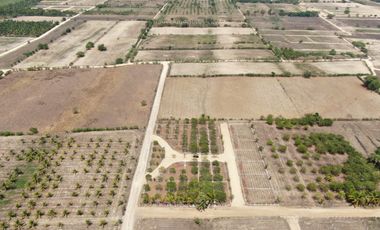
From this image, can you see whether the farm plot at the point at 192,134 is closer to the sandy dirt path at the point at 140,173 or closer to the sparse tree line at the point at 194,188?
the sandy dirt path at the point at 140,173

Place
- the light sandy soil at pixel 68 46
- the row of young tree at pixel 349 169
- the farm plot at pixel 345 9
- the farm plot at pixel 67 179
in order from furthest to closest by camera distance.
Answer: the farm plot at pixel 345 9 → the light sandy soil at pixel 68 46 → the row of young tree at pixel 349 169 → the farm plot at pixel 67 179

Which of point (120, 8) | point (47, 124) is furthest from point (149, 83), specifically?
point (120, 8)

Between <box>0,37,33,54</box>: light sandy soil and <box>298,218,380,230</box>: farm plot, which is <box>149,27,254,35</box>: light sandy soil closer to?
<box>0,37,33,54</box>: light sandy soil

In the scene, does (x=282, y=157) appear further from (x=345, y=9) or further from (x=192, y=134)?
(x=345, y=9)

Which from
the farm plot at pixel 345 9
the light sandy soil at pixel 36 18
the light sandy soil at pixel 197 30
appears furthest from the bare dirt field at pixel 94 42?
the farm plot at pixel 345 9

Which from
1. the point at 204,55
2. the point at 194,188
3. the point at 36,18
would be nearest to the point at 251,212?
the point at 194,188
